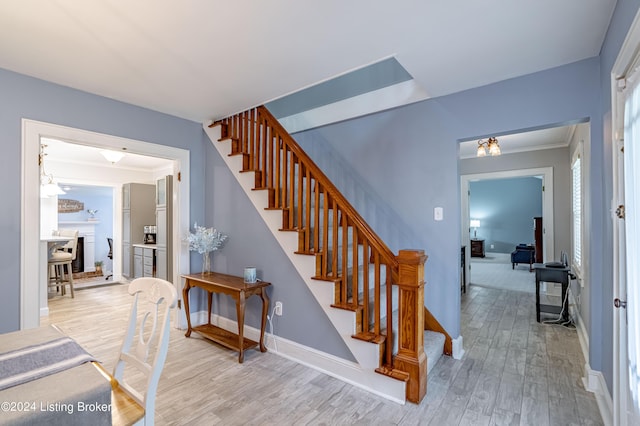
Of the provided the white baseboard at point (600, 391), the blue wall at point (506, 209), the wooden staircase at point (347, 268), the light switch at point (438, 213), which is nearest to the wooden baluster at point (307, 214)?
the wooden staircase at point (347, 268)

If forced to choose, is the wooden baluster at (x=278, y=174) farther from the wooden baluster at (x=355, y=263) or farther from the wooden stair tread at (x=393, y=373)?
the wooden stair tread at (x=393, y=373)

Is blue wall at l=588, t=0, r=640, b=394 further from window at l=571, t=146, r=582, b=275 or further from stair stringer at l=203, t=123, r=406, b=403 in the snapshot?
window at l=571, t=146, r=582, b=275

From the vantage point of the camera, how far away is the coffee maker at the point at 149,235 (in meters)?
5.92

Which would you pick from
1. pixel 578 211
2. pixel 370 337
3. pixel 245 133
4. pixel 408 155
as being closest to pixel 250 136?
pixel 245 133

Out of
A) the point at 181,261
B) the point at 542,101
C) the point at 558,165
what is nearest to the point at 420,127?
the point at 542,101

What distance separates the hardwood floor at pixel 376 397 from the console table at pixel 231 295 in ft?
0.34

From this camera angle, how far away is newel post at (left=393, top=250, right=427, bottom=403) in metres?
2.06

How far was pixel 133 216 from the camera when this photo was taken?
6.18 m

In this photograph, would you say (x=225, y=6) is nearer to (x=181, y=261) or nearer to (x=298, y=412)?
(x=298, y=412)

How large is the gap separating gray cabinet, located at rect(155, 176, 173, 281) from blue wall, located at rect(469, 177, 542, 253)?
9128 millimetres

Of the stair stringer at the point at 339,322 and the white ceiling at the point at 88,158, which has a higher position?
the white ceiling at the point at 88,158

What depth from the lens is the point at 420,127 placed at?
9.56 ft

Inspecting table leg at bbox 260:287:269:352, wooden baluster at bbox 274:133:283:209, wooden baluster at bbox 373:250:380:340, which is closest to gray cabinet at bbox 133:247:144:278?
table leg at bbox 260:287:269:352

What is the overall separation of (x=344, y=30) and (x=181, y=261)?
9.71ft
